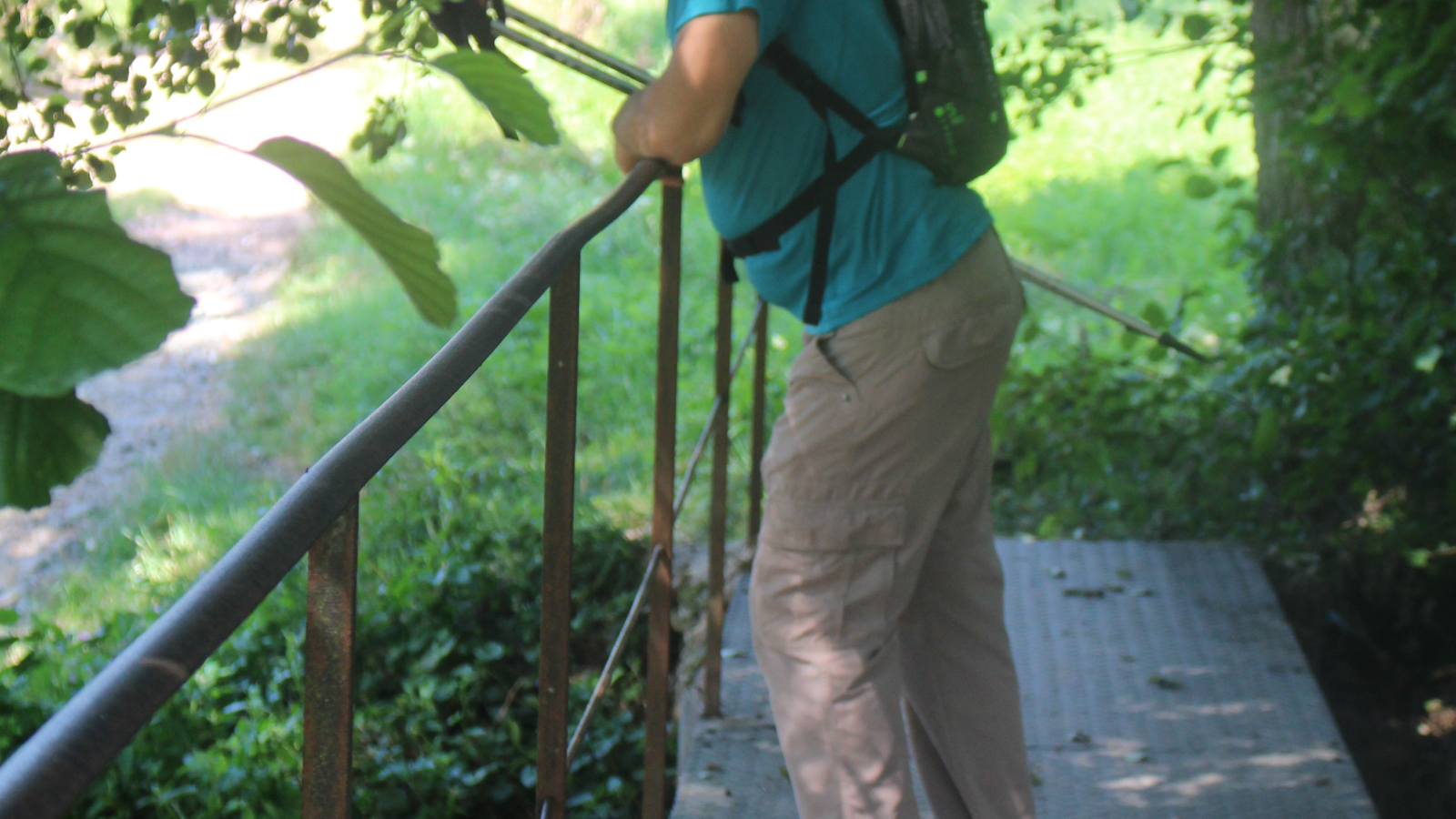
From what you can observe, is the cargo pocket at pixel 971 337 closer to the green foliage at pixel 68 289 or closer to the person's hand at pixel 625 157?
the person's hand at pixel 625 157

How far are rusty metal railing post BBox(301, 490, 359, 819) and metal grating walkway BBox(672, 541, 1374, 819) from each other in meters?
1.45

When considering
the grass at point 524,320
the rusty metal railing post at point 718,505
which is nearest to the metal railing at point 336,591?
the rusty metal railing post at point 718,505

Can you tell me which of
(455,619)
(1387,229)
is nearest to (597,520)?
(455,619)

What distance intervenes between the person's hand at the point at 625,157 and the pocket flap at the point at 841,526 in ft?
1.50

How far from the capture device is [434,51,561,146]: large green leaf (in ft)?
1.98

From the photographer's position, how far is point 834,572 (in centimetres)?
155

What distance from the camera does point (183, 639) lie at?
0.47 metres

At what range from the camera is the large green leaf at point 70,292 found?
16.0 inches

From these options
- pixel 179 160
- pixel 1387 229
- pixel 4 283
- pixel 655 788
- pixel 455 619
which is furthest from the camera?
pixel 179 160

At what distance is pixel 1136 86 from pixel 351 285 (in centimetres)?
477

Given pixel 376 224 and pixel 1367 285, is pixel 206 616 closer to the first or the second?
pixel 376 224

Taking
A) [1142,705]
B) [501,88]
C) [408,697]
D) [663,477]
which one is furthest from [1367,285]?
[501,88]

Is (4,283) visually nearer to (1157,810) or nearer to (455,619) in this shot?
(1157,810)

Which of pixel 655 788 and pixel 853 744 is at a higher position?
pixel 853 744
